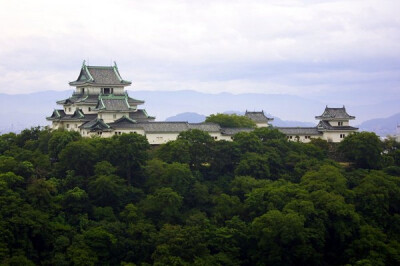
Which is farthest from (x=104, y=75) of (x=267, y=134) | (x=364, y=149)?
(x=364, y=149)

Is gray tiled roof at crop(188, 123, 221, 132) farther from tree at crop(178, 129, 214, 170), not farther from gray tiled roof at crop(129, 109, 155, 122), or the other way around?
tree at crop(178, 129, 214, 170)

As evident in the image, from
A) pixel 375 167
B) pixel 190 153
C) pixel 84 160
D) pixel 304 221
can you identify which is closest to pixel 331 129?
pixel 375 167

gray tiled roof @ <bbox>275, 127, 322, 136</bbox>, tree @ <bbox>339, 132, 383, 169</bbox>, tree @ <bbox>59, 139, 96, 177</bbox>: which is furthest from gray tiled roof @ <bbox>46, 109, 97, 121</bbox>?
tree @ <bbox>339, 132, 383, 169</bbox>

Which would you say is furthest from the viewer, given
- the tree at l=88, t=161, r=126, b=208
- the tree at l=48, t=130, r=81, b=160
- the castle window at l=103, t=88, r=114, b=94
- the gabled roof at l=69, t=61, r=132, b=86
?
the castle window at l=103, t=88, r=114, b=94

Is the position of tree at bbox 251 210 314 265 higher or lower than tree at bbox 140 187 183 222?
lower

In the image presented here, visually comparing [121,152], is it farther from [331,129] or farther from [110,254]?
[331,129]

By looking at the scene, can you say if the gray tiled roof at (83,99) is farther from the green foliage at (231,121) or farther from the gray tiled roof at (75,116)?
the green foliage at (231,121)

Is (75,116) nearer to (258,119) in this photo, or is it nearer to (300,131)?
(258,119)
